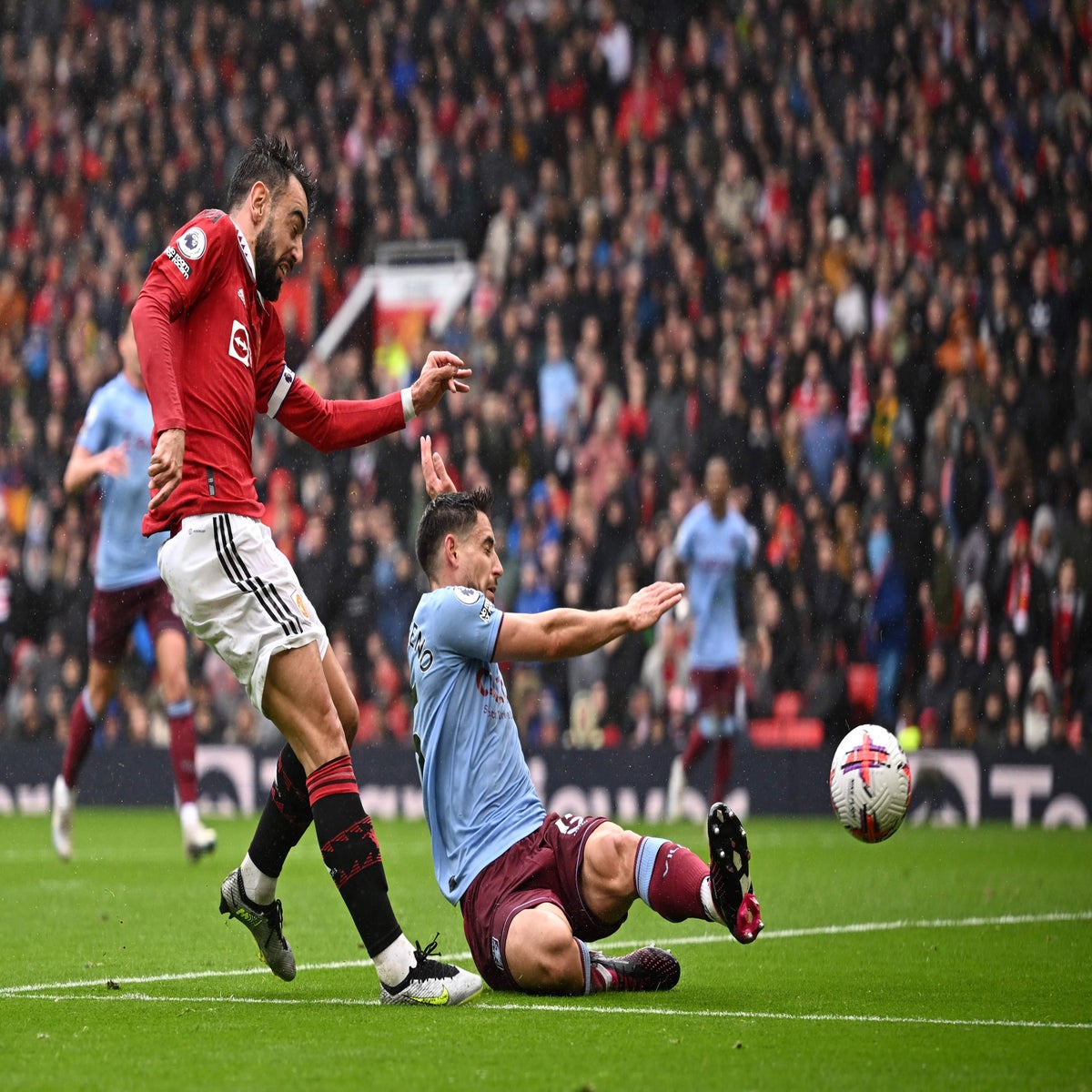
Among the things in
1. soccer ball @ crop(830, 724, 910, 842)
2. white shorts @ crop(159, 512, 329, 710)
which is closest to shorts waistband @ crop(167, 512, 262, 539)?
white shorts @ crop(159, 512, 329, 710)

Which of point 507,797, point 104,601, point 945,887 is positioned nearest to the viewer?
point 507,797

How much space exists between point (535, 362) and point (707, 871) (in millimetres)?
13070

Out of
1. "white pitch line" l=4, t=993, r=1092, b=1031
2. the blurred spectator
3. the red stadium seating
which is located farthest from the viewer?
the red stadium seating

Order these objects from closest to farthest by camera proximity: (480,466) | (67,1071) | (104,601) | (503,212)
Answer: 1. (67,1071)
2. (104,601)
3. (480,466)
4. (503,212)

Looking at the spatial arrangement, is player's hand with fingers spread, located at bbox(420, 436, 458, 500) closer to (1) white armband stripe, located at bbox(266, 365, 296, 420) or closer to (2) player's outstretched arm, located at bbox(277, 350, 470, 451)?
(2) player's outstretched arm, located at bbox(277, 350, 470, 451)

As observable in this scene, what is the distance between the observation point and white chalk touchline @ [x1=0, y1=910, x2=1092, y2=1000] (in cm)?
613

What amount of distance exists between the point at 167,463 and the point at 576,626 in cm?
126

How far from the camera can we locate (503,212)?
19688 millimetres

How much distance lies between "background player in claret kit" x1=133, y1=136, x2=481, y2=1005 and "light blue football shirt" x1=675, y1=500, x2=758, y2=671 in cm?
768

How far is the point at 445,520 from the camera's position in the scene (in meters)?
5.95

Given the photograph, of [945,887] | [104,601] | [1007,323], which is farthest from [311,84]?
[945,887]

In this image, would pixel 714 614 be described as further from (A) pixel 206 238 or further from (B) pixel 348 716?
(A) pixel 206 238

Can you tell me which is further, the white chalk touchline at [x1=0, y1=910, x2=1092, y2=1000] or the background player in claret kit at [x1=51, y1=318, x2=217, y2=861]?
the background player in claret kit at [x1=51, y1=318, x2=217, y2=861]

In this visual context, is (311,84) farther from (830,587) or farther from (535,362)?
(830,587)
